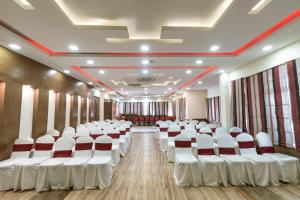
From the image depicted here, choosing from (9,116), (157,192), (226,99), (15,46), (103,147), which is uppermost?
(15,46)

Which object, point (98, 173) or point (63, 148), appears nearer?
point (98, 173)

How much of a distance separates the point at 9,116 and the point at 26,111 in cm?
81

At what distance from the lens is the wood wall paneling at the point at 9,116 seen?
13.0ft

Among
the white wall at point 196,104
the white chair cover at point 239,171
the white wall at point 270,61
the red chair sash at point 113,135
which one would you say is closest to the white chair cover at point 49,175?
the red chair sash at point 113,135

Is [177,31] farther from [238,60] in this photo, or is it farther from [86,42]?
[238,60]

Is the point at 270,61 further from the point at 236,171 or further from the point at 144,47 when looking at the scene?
the point at 144,47

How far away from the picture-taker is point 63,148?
3.94 m

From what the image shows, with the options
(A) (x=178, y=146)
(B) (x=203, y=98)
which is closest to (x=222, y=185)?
(A) (x=178, y=146)

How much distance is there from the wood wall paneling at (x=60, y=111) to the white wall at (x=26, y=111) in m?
1.33

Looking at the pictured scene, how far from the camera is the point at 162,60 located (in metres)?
5.15

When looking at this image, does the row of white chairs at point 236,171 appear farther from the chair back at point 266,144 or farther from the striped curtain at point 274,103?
the striped curtain at point 274,103

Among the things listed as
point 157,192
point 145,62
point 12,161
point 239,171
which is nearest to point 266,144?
point 239,171

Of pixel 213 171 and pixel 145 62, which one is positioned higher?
pixel 145 62

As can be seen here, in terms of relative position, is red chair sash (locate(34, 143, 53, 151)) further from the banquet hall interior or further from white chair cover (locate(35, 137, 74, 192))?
white chair cover (locate(35, 137, 74, 192))
